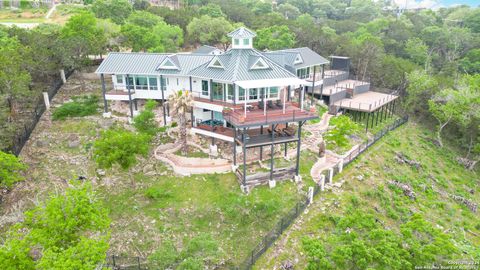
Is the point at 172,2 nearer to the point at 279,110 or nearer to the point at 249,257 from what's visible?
the point at 279,110

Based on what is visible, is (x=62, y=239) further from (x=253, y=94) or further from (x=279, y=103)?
(x=279, y=103)

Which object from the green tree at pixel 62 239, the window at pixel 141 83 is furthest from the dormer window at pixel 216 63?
the green tree at pixel 62 239

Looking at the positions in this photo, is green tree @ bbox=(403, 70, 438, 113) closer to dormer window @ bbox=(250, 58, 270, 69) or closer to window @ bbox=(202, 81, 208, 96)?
dormer window @ bbox=(250, 58, 270, 69)

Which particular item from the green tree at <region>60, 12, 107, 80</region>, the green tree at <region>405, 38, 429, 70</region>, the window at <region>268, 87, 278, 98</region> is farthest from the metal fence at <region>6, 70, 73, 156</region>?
the green tree at <region>405, 38, 429, 70</region>

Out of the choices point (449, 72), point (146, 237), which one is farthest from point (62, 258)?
point (449, 72)

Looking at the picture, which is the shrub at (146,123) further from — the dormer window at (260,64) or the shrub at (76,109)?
the dormer window at (260,64)

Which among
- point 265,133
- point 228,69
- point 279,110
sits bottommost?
point 265,133

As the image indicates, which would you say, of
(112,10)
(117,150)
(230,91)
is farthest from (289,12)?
(117,150)
